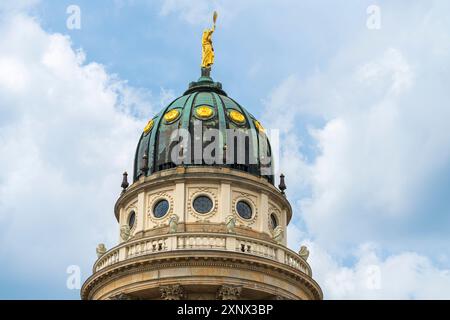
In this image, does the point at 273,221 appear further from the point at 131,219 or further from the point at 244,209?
the point at 131,219

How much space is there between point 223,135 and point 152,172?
5.52 meters

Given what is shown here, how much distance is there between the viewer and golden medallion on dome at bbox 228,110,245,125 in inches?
2650

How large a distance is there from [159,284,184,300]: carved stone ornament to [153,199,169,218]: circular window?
775cm

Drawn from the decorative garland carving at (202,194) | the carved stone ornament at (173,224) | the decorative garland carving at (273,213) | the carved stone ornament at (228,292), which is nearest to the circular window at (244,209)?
the decorative garland carving at (273,213)

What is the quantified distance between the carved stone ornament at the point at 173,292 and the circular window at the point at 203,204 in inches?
297

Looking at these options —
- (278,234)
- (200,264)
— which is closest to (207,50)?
(278,234)

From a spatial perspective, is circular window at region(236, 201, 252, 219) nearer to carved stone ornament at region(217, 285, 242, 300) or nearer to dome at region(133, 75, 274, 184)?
dome at region(133, 75, 274, 184)

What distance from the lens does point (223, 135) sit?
65875mm

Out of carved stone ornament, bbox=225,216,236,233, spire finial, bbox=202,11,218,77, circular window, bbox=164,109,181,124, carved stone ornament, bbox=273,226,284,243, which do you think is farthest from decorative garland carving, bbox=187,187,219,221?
spire finial, bbox=202,11,218,77

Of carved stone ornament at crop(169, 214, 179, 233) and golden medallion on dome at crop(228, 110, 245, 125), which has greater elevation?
Result: golden medallion on dome at crop(228, 110, 245, 125)

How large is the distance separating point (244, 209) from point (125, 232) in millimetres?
8076

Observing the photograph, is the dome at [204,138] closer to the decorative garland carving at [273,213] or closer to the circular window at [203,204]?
the decorative garland carving at [273,213]
